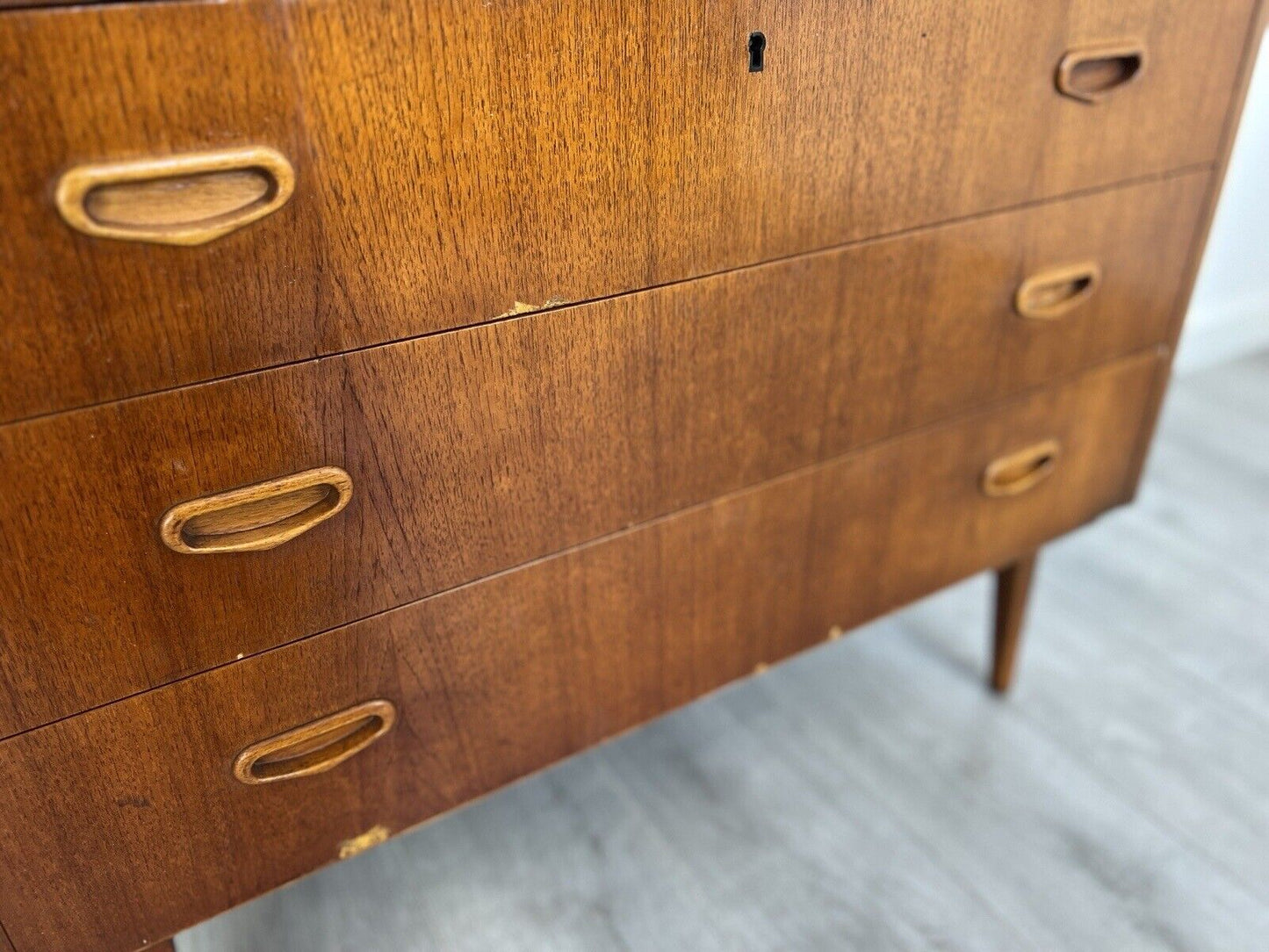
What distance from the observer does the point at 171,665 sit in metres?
0.60

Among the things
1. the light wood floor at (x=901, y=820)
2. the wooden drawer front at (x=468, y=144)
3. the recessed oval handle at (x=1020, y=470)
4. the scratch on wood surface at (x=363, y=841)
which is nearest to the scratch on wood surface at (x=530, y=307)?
the wooden drawer front at (x=468, y=144)

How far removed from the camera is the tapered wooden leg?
1.14 m

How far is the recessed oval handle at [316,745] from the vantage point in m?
0.66

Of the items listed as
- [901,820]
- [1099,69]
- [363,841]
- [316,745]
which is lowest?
[901,820]

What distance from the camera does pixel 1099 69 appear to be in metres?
0.82

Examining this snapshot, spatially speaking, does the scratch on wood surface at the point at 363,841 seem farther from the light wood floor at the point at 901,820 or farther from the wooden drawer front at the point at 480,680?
the light wood floor at the point at 901,820

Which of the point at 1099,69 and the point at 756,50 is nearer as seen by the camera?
the point at 756,50

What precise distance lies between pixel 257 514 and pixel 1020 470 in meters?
0.78

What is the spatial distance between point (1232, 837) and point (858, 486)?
23.0 inches

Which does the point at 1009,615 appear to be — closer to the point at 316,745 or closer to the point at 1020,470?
the point at 1020,470

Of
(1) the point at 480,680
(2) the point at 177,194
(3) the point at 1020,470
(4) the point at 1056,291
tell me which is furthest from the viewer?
(3) the point at 1020,470

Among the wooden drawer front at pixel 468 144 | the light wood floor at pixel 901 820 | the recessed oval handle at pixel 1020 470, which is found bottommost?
the light wood floor at pixel 901 820

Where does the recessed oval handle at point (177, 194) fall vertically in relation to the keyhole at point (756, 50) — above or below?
below

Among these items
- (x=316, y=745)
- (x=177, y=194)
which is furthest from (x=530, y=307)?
(x=316, y=745)
